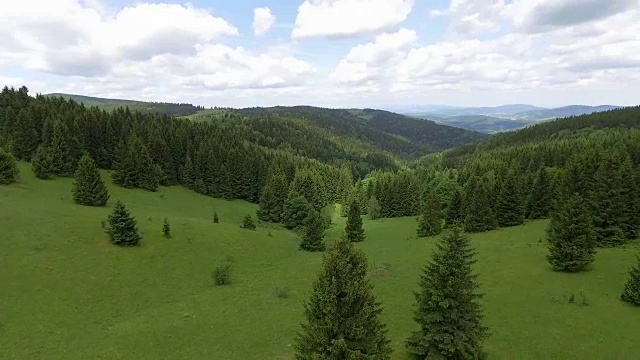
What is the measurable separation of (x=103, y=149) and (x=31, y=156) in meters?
16.1

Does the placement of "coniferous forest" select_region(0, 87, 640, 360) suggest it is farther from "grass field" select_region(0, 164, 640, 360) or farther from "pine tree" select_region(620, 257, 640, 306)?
"grass field" select_region(0, 164, 640, 360)

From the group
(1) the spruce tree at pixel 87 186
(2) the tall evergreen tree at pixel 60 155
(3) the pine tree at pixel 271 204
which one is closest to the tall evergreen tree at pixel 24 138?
(2) the tall evergreen tree at pixel 60 155

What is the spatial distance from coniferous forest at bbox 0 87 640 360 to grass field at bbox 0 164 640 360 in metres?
0.50

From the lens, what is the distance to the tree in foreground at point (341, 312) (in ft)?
65.2

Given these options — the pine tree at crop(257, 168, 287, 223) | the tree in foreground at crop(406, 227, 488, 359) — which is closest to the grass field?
the tree in foreground at crop(406, 227, 488, 359)

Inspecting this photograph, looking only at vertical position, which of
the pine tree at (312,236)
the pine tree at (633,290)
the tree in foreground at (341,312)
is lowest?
the pine tree at (312,236)

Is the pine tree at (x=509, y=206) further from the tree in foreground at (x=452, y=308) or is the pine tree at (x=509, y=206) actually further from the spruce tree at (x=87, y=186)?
the spruce tree at (x=87, y=186)

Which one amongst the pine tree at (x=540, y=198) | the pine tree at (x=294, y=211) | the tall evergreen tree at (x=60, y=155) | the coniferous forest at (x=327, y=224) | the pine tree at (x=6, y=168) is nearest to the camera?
the coniferous forest at (x=327, y=224)

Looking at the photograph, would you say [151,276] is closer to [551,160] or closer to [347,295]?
[347,295]

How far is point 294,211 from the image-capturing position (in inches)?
3625

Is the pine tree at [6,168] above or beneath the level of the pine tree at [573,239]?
above

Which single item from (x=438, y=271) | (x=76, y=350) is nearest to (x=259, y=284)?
(x=76, y=350)

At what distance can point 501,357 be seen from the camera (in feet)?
95.6

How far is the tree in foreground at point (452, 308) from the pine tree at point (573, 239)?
26.2m
